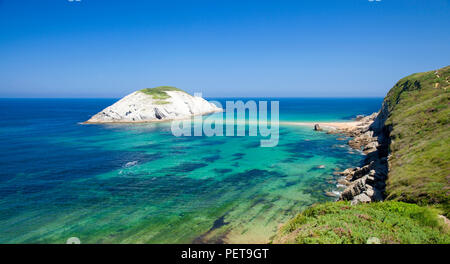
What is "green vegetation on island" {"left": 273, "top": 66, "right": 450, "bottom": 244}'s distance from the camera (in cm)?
1098

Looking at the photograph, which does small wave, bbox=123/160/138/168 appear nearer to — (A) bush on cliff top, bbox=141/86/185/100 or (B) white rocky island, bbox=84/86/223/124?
(B) white rocky island, bbox=84/86/223/124

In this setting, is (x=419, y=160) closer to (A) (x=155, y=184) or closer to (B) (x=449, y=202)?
(B) (x=449, y=202)

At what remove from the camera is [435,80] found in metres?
45.2

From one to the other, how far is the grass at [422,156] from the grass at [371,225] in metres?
1.71

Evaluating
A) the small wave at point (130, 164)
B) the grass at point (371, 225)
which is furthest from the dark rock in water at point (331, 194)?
the small wave at point (130, 164)

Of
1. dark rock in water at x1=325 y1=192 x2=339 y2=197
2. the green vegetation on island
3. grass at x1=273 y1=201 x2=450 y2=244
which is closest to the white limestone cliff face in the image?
dark rock in water at x1=325 y1=192 x2=339 y2=197

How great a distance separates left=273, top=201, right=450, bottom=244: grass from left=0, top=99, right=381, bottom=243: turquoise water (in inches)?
217

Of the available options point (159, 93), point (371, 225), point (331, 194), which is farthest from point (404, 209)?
point (159, 93)

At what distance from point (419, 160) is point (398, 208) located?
29.3ft

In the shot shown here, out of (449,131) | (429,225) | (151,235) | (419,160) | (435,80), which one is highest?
(435,80)

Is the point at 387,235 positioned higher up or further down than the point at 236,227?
higher up

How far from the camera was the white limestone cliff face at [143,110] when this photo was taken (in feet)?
323

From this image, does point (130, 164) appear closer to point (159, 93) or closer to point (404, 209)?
point (404, 209)
